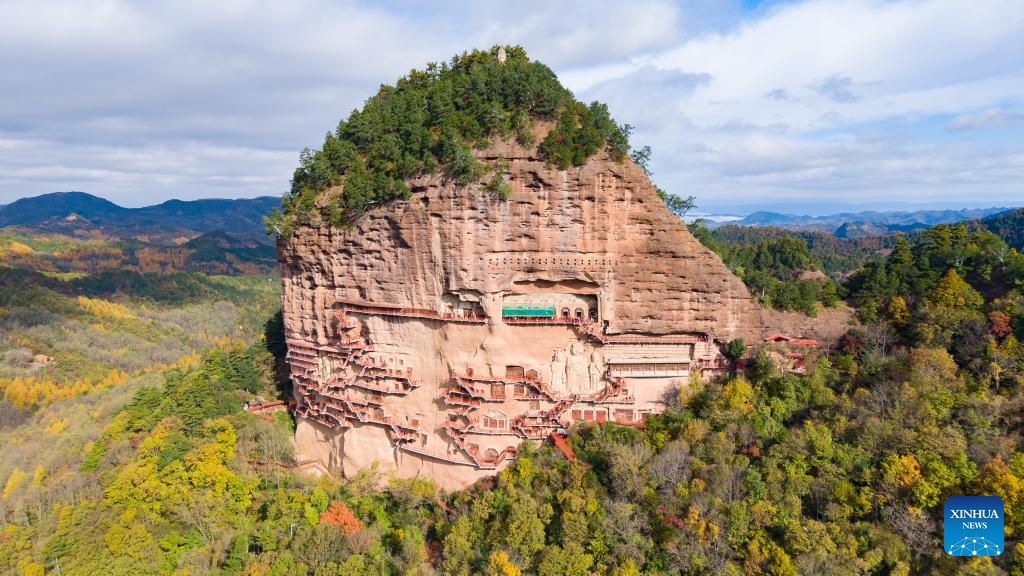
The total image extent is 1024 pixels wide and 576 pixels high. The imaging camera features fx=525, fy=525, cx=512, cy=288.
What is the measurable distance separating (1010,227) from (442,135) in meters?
84.7

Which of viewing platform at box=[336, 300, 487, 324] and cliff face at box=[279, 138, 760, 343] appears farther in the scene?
viewing platform at box=[336, 300, 487, 324]

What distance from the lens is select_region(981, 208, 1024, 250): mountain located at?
6333cm

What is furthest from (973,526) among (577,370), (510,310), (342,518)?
(342,518)

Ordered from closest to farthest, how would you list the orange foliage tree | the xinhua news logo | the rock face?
the xinhua news logo < the orange foliage tree < the rock face

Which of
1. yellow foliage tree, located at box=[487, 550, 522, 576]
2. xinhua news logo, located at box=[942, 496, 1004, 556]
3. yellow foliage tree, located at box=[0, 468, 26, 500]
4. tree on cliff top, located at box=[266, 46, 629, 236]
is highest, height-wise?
tree on cliff top, located at box=[266, 46, 629, 236]

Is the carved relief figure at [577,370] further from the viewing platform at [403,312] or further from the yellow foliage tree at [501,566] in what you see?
the yellow foliage tree at [501,566]

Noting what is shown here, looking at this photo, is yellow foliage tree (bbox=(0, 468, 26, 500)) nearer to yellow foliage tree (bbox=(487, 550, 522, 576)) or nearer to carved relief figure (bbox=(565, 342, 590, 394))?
yellow foliage tree (bbox=(487, 550, 522, 576))

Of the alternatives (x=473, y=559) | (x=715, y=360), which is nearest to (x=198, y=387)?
(x=473, y=559)

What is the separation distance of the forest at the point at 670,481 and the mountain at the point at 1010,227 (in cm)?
4330

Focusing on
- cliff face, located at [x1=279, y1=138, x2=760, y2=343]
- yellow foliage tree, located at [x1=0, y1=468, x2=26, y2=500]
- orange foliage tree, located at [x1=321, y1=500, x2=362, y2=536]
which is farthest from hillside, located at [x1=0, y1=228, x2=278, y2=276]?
cliff face, located at [x1=279, y1=138, x2=760, y2=343]

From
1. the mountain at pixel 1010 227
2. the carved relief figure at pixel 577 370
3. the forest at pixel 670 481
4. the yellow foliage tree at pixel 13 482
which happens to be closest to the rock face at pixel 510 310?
the carved relief figure at pixel 577 370

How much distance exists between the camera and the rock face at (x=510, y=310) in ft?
87.9

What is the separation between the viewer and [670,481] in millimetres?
23219

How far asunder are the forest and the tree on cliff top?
45.5 ft
